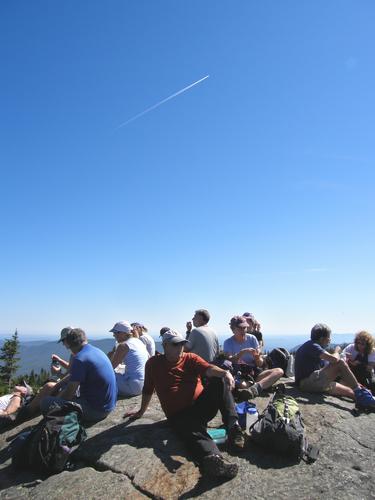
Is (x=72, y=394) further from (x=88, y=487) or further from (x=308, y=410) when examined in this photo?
(x=308, y=410)

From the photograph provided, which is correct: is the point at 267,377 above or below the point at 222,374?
below

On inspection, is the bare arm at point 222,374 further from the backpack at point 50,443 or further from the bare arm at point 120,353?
the bare arm at point 120,353

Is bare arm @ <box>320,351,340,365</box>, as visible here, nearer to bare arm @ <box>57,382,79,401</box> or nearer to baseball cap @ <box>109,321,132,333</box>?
baseball cap @ <box>109,321,132,333</box>

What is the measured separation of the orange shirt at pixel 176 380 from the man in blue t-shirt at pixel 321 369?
13.9ft

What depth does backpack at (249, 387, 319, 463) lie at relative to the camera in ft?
16.9

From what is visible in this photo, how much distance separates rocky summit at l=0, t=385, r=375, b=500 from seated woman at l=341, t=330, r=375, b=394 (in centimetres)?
347

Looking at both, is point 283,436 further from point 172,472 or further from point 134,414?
point 134,414

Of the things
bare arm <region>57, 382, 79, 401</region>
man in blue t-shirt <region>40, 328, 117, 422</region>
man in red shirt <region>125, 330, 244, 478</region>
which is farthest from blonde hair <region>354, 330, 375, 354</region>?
bare arm <region>57, 382, 79, 401</region>

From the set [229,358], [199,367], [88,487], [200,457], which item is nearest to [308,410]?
[229,358]

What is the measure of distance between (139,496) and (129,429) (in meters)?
1.94

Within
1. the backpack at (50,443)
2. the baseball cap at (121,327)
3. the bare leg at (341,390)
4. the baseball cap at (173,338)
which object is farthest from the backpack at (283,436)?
the baseball cap at (121,327)

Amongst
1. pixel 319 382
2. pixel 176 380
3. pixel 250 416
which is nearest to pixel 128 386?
pixel 176 380

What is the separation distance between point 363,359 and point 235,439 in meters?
6.39

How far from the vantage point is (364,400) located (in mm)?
8031
